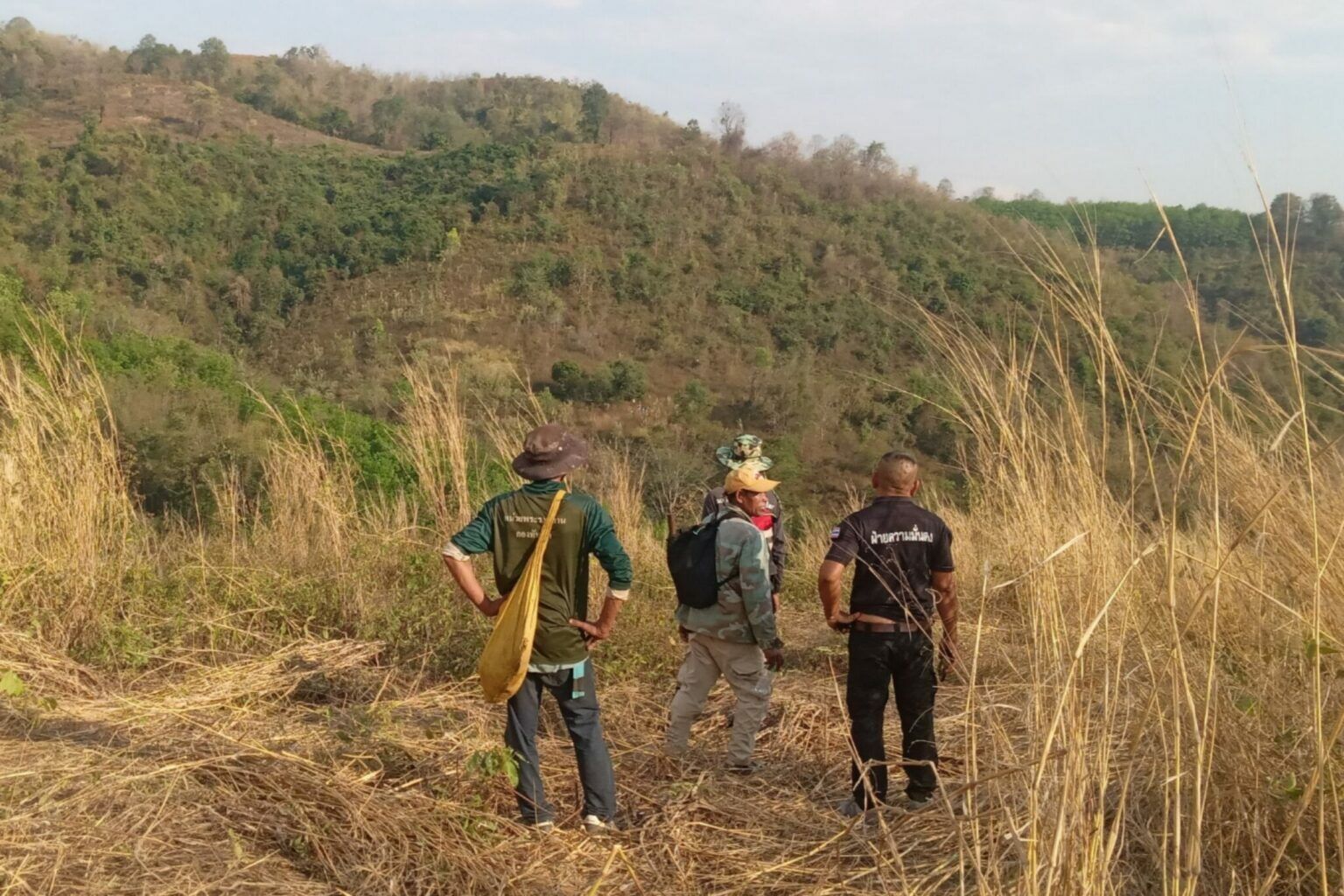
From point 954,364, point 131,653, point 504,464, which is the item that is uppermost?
point 954,364

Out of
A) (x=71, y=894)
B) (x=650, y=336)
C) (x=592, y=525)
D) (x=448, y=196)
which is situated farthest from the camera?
(x=448, y=196)

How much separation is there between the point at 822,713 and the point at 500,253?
42661mm

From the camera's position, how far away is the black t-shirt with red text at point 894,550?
140 inches

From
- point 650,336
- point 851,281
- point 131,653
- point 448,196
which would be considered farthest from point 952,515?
point 448,196

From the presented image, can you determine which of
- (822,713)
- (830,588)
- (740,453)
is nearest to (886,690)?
(830,588)

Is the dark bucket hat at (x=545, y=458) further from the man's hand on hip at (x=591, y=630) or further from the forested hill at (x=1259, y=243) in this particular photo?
the forested hill at (x=1259, y=243)

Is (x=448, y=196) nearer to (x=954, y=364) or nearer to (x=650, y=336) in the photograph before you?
(x=650, y=336)

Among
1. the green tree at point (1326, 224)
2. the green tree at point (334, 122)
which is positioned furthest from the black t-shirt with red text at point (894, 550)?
the green tree at point (334, 122)

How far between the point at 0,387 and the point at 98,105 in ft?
180

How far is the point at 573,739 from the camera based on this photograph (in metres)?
3.49

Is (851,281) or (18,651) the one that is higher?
(851,281)

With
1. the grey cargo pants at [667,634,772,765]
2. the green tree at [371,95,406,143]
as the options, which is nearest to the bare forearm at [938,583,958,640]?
the grey cargo pants at [667,634,772,765]

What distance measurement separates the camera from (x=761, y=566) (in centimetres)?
390

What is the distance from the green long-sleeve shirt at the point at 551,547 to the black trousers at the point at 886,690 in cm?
88
